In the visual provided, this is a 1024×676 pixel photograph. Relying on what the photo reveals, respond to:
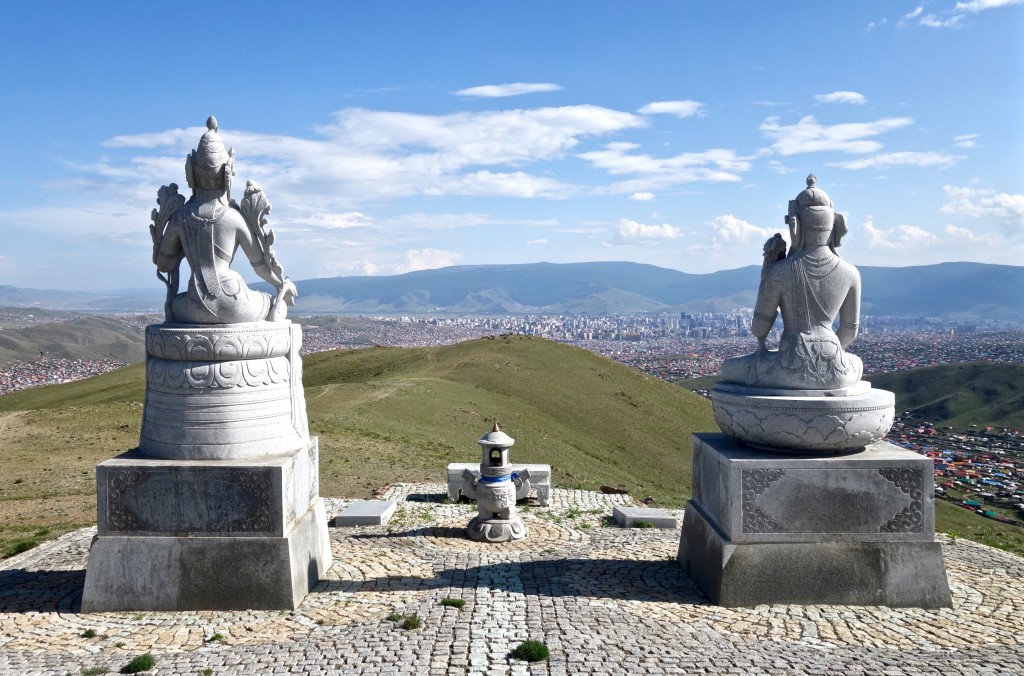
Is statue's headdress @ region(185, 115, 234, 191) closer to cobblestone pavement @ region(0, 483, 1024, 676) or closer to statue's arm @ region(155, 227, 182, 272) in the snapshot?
statue's arm @ region(155, 227, 182, 272)

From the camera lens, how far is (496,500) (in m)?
10.5

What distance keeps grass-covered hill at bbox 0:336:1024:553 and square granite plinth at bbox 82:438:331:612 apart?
387 centimetres

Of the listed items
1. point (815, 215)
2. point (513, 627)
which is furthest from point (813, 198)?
point (513, 627)

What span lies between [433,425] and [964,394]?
4711 centimetres

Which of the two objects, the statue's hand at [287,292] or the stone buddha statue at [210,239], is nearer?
the stone buddha statue at [210,239]

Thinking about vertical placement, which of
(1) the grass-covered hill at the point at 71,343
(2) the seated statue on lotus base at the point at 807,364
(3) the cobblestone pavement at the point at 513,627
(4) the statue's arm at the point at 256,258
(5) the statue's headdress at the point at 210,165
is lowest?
(1) the grass-covered hill at the point at 71,343

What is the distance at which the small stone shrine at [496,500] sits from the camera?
10.5 metres

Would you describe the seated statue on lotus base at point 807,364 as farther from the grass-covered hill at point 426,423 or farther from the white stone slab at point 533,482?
the grass-covered hill at point 426,423

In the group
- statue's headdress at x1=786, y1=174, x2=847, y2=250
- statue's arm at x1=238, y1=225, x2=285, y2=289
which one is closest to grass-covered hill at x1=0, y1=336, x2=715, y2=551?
statue's arm at x1=238, y1=225, x2=285, y2=289

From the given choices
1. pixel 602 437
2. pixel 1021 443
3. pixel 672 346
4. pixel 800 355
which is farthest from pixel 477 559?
pixel 672 346

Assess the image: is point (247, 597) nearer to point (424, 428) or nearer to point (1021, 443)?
point (424, 428)

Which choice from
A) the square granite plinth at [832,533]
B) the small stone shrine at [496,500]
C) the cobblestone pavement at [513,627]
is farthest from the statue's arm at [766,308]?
the small stone shrine at [496,500]

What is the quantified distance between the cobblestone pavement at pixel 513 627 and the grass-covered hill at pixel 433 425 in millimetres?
3871

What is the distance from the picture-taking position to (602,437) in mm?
28578
